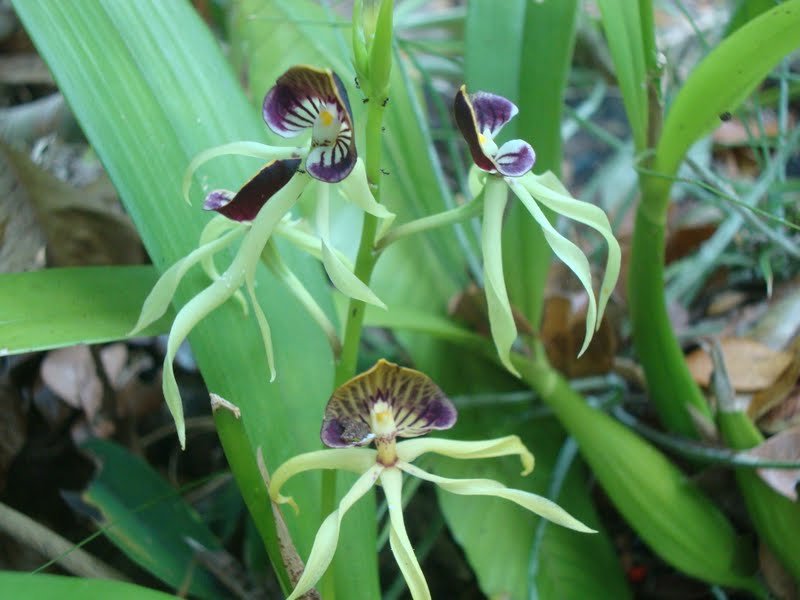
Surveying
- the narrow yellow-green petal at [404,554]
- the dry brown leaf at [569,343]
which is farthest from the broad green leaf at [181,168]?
the dry brown leaf at [569,343]

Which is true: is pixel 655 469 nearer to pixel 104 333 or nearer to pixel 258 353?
pixel 258 353

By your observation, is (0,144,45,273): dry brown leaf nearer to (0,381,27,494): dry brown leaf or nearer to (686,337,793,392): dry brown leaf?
(0,381,27,494): dry brown leaf

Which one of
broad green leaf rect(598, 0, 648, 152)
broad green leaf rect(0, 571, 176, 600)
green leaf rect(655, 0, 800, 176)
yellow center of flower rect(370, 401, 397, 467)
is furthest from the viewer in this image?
broad green leaf rect(598, 0, 648, 152)

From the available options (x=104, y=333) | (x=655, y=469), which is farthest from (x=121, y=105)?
(x=655, y=469)

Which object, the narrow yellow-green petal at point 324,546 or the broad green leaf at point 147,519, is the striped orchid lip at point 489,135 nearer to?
the narrow yellow-green petal at point 324,546

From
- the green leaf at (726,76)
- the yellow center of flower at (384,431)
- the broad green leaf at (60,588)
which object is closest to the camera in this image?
the broad green leaf at (60,588)

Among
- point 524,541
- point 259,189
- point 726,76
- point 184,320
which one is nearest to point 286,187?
point 259,189

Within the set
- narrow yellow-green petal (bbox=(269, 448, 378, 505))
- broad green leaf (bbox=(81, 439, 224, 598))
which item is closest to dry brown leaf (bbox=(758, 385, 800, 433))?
narrow yellow-green petal (bbox=(269, 448, 378, 505))
